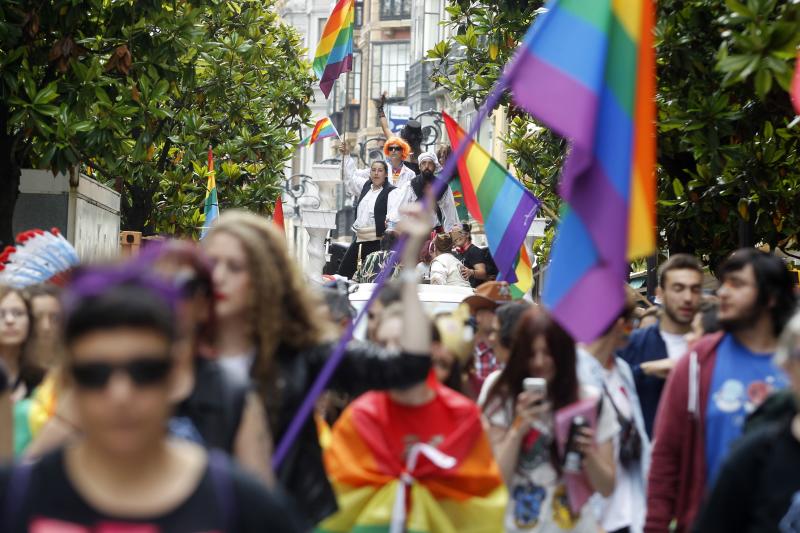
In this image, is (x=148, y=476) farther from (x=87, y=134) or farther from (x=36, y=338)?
(x=87, y=134)

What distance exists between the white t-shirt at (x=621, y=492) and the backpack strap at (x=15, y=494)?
4.01 meters

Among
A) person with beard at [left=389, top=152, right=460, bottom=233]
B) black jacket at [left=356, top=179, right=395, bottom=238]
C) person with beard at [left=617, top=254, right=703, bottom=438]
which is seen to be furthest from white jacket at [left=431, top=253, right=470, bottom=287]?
person with beard at [left=617, top=254, right=703, bottom=438]

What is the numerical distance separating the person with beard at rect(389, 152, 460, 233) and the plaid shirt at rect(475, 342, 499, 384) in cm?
690

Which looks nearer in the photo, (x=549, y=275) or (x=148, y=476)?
(x=148, y=476)

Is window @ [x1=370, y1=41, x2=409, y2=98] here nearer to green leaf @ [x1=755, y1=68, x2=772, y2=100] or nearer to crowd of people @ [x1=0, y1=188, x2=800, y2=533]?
green leaf @ [x1=755, y1=68, x2=772, y2=100]

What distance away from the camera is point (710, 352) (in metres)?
6.64

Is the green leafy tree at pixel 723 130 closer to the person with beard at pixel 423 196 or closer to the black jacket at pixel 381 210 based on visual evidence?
the person with beard at pixel 423 196

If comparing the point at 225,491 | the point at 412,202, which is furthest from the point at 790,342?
the point at 412,202

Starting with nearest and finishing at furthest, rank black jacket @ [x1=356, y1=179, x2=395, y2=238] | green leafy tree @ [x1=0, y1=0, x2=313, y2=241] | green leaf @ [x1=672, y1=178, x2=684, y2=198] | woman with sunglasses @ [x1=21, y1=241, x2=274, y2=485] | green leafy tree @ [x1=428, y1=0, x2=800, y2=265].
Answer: woman with sunglasses @ [x1=21, y1=241, x2=274, y2=485], green leafy tree @ [x1=428, y1=0, x2=800, y2=265], green leafy tree @ [x1=0, y1=0, x2=313, y2=241], green leaf @ [x1=672, y1=178, x2=684, y2=198], black jacket @ [x1=356, y1=179, x2=395, y2=238]

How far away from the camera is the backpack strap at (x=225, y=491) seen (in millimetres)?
3428

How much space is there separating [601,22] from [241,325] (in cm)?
200

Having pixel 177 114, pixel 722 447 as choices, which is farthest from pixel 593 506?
pixel 177 114

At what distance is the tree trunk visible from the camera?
1722 cm

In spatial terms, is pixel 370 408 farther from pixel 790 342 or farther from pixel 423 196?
pixel 423 196
